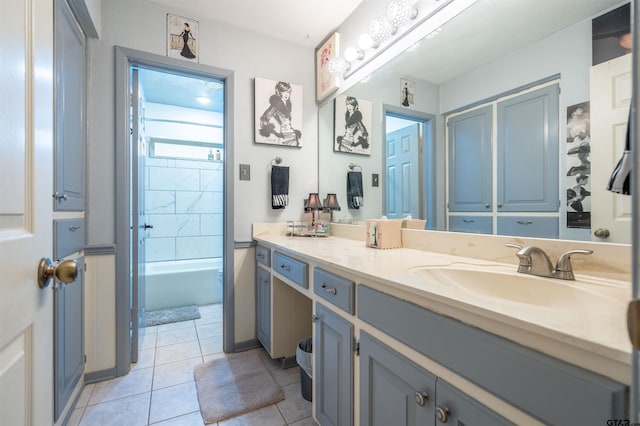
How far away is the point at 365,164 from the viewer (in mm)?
1988

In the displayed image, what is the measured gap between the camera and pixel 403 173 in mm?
1615

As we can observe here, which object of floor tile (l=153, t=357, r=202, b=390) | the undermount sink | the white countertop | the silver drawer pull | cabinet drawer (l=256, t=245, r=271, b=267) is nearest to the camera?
the white countertop

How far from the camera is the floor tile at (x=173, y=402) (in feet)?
4.67

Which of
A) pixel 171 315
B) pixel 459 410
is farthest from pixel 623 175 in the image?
pixel 171 315

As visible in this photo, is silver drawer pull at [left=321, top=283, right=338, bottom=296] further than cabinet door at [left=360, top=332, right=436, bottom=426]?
Yes

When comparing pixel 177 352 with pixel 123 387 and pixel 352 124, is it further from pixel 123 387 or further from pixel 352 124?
pixel 352 124

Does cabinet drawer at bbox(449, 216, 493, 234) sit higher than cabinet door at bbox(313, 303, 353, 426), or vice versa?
cabinet drawer at bbox(449, 216, 493, 234)

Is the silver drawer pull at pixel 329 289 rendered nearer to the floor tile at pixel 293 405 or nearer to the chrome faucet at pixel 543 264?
the chrome faucet at pixel 543 264

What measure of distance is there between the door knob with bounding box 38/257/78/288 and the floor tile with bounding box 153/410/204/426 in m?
1.17

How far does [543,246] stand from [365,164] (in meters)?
1.22

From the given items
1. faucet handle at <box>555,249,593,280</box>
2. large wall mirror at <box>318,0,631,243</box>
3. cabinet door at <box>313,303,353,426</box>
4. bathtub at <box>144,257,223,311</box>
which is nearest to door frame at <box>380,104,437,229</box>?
large wall mirror at <box>318,0,631,243</box>

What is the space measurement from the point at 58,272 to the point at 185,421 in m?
1.22

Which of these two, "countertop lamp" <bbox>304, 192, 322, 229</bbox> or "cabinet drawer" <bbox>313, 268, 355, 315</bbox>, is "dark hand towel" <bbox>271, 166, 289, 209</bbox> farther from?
"cabinet drawer" <bbox>313, 268, 355, 315</bbox>

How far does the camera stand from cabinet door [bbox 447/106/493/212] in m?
1.12
